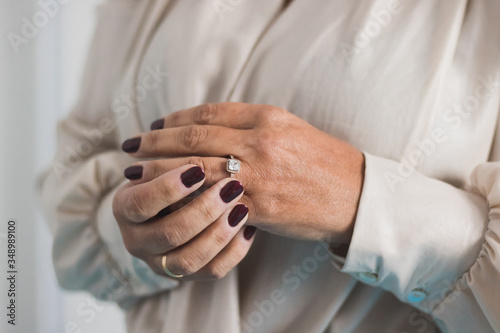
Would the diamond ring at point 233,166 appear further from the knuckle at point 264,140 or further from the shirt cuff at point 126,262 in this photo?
the shirt cuff at point 126,262

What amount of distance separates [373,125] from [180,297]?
0.95 feet

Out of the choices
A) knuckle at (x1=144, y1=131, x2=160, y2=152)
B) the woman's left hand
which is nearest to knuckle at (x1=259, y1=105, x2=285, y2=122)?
the woman's left hand

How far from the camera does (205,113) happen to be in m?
0.40

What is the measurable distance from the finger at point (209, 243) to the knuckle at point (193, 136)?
0.07m

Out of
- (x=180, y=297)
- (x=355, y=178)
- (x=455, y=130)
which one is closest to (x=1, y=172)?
(x=180, y=297)

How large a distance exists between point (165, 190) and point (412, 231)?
232 millimetres

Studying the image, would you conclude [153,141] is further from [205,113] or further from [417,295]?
[417,295]

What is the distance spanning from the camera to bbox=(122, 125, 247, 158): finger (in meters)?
0.37

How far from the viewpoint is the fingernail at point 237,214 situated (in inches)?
14.0

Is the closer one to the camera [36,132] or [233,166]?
[233,166]

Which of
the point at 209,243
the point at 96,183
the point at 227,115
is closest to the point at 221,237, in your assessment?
the point at 209,243

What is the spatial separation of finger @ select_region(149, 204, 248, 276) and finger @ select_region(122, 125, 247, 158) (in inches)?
2.2

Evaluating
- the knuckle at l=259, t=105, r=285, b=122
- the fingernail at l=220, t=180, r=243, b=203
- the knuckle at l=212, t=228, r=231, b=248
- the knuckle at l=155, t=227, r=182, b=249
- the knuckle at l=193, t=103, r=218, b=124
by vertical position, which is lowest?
the knuckle at l=155, t=227, r=182, b=249

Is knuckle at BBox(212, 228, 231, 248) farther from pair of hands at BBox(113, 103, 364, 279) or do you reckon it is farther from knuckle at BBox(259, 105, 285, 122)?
knuckle at BBox(259, 105, 285, 122)
